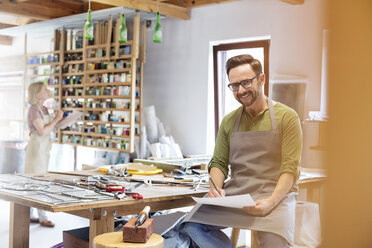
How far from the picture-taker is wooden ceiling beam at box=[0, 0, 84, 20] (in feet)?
24.3

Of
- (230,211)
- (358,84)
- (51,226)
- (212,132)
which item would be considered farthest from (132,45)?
(358,84)

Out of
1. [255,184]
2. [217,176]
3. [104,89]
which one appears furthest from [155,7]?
[255,184]

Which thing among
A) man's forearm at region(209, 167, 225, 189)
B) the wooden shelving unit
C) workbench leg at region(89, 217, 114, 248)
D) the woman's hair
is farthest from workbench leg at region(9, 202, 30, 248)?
the wooden shelving unit

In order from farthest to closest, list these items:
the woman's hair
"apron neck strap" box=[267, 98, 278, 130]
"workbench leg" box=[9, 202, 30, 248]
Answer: the woman's hair, "workbench leg" box=[9, 202, 30, 248], "apron neck strap" box=[267, 98, 278, 130]

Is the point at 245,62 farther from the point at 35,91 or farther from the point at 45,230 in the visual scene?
the point at 45,230

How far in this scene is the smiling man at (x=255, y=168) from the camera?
255 cm

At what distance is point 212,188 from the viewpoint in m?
2.79

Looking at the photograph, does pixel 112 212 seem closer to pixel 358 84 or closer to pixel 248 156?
pixel 248 156

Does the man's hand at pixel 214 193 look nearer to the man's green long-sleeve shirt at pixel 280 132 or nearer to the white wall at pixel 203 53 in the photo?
the man's green long-sleeve shirt at pixel 280 132

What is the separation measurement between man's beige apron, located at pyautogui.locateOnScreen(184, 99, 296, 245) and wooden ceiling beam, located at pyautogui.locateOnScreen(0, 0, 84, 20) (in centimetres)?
571

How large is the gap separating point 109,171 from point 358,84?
303 cm

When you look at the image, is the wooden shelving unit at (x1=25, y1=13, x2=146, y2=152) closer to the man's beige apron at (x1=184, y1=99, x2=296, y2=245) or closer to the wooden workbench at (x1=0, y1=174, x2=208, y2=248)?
the wooden workbench at (x1=0, y1=174, x2=208, y2=248)

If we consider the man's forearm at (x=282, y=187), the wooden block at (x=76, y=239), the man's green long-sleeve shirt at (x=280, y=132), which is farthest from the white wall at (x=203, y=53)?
the wooden block at (x=76, y=239)

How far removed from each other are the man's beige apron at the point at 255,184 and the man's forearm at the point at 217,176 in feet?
0.14
